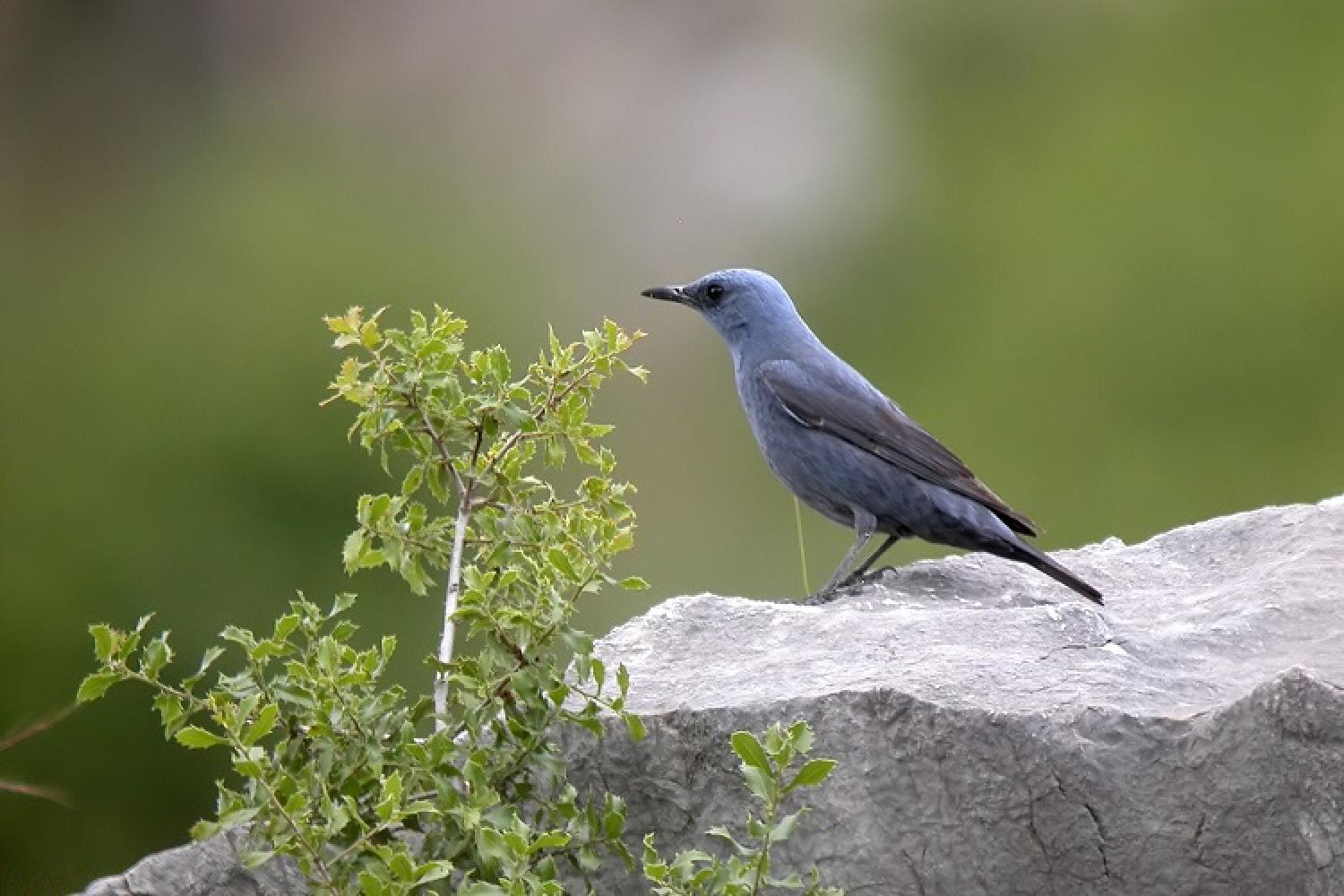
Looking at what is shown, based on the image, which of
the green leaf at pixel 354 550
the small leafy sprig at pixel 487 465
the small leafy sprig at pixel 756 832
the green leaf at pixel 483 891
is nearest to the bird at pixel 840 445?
the small leafy sprig at pixel 487 465

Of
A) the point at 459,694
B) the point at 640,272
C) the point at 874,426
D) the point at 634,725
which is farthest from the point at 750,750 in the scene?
the point at 640,272

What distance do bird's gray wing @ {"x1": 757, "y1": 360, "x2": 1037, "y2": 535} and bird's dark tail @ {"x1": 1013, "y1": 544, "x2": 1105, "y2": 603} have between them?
230 mm

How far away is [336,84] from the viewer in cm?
1338

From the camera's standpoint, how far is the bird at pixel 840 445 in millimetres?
5316

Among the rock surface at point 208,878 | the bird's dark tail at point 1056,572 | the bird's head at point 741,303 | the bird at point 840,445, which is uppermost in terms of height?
the bird's head at point 741,303

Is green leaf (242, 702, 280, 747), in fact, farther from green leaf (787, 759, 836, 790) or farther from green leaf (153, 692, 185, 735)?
green leaf (787, 759, 836, 790)

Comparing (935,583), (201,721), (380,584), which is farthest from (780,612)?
(201,721)

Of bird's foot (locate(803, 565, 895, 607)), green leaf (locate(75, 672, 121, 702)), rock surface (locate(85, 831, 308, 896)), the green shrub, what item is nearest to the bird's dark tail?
bird's foot (locate(803, 565, 895, 607))

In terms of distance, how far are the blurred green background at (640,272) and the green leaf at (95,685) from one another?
186 inches

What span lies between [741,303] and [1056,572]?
1715 millimetres

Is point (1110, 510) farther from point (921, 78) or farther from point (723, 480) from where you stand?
point (921, 78)

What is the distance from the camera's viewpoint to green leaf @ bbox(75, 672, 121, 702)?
331 centimetres

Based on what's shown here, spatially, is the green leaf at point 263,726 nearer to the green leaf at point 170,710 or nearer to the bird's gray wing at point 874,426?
the green leaf at point 170,710

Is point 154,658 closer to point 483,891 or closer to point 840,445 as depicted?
point 483,891
